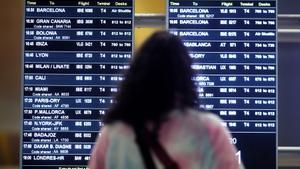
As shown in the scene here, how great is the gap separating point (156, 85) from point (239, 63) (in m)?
2.08

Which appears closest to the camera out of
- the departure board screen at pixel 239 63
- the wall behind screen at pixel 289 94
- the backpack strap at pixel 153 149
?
the backpack strap at pixel 153 149

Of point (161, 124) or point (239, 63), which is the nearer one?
point (161, 124)

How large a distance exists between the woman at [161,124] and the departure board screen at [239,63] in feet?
6.29

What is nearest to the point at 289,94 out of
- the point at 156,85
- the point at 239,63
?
the point at 239,63

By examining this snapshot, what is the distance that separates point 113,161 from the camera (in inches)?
78.6

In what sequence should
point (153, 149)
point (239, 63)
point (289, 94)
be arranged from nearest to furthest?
point (153, 149) → point (239, 63) → point (289, 94)

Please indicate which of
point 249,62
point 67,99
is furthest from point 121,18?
point 249,62

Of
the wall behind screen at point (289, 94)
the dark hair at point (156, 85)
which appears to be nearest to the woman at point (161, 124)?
the dark hair at point (156, 85)

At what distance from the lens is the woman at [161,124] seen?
76.8 inches

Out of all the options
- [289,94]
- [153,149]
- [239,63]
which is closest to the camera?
[153,149]

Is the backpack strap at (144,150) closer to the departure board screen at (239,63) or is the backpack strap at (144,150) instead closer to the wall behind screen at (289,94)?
the departure board screen at (239,63)

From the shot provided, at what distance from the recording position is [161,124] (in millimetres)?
1979

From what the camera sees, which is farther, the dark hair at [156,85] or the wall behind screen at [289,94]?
the wall behind screen at [289,94]

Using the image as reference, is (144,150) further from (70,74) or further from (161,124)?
(70,74)
